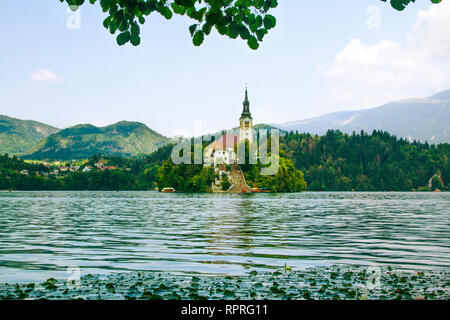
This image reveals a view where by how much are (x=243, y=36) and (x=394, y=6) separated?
2726 mm

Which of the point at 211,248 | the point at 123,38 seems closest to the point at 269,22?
the point at 123,38

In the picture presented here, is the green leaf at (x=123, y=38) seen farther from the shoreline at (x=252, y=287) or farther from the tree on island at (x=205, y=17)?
the shoreline at (x=252, y=287)

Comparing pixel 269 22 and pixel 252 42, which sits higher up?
pixel 269 22

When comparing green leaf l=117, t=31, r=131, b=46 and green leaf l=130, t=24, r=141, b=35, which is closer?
green leaf l=117, t=31, r=131, b=46

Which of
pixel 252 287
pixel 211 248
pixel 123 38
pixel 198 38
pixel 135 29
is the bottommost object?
pixel 211 248

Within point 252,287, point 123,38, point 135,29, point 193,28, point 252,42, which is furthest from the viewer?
point 252,287

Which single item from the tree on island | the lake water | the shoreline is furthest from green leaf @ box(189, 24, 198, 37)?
the lake water

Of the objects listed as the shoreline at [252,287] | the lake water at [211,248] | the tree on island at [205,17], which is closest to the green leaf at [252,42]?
the tree on island at [205,17]

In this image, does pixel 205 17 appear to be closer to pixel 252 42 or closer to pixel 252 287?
pixel 252 42

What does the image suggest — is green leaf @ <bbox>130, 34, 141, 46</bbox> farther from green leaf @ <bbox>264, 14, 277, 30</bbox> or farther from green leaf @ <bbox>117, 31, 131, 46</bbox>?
green leaf @ <bbox>264, 14, 277, 30</bbox>

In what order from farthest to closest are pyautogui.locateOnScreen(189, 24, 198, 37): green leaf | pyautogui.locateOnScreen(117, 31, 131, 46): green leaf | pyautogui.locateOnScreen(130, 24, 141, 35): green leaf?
pyautogui.locateOnScreen(130, 24, 141, 35): green leaf < pyautogui.locateOnScreen(117, 31, 131, 46): green leaf < pyautogui.locateOnScreen(189, 24, 198, 37): green leaf

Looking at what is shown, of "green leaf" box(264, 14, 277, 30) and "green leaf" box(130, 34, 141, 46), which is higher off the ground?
"green leaf" box(264, 14, 277, 30)
